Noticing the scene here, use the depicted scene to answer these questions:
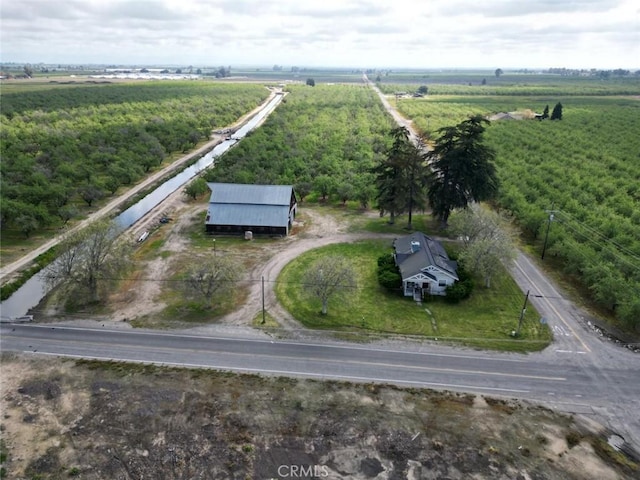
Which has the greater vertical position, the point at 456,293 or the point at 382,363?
the point at 456,293

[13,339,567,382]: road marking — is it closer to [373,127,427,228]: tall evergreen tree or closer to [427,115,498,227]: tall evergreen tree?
[427,115,498,227]: tall evergreen tree

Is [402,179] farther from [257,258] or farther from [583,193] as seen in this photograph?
[583,193]

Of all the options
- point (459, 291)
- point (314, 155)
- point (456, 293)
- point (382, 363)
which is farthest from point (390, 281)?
point (314, 155)

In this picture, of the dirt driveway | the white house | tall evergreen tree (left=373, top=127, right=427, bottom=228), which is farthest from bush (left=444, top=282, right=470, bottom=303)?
tall evergreen tree (left=373, top=127, right=427, bottom=228)

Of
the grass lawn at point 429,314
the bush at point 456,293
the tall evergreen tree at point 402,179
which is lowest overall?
the grass lawn at point 429,314

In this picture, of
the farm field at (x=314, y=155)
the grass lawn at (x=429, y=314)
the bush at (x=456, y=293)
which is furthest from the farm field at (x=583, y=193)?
the farm field at (x=314, y=155)

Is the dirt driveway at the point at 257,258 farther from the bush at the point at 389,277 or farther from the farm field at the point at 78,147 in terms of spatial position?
the farm field at the point at 78,147
